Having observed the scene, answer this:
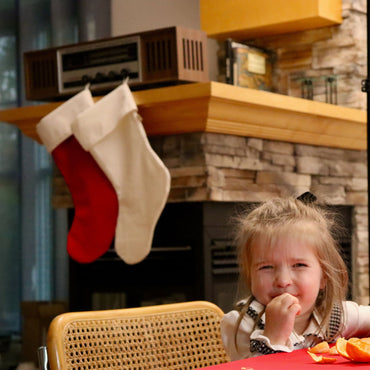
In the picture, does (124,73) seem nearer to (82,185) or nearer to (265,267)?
(82,185)

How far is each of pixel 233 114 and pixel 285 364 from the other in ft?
6.08

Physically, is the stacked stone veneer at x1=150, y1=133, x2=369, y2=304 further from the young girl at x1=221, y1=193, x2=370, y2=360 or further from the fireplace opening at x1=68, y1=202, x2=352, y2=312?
the young girl at x1=221, y1=193, x2=370, y2=360

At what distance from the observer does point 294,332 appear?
1055mm

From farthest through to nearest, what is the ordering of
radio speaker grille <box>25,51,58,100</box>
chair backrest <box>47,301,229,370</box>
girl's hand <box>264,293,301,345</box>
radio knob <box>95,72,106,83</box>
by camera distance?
radio speaker grille <box>25,51,58,100</box>
radio knob <box>95,72,106,83</box>
chair backrest <box>47,301,229,370</box>
girl's hand <box>264,293,301,345</box>

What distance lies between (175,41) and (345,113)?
76 cm

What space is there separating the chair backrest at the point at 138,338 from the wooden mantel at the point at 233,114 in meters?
1.33

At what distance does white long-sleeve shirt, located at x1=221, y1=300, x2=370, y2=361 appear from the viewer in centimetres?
105

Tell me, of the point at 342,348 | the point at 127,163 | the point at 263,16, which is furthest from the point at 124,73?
the point at 342,348

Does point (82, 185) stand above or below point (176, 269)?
above


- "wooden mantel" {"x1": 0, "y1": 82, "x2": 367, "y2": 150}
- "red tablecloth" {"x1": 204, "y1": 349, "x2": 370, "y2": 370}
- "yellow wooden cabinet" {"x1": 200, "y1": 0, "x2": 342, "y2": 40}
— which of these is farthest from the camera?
"yellow wooden cabinet" {"x1": 200, "y1": 0, "x2": 342, "y2": 40}

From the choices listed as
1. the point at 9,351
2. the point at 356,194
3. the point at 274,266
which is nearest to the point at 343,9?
the point at 356,194

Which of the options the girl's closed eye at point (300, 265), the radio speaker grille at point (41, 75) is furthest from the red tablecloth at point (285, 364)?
the radio speaker grille at point (41, 75)

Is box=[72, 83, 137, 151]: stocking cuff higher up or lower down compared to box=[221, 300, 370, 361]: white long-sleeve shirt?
higher up

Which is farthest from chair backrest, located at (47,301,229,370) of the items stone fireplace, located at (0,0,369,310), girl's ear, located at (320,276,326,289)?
stone fireplace, located at (0,0,369,310)
